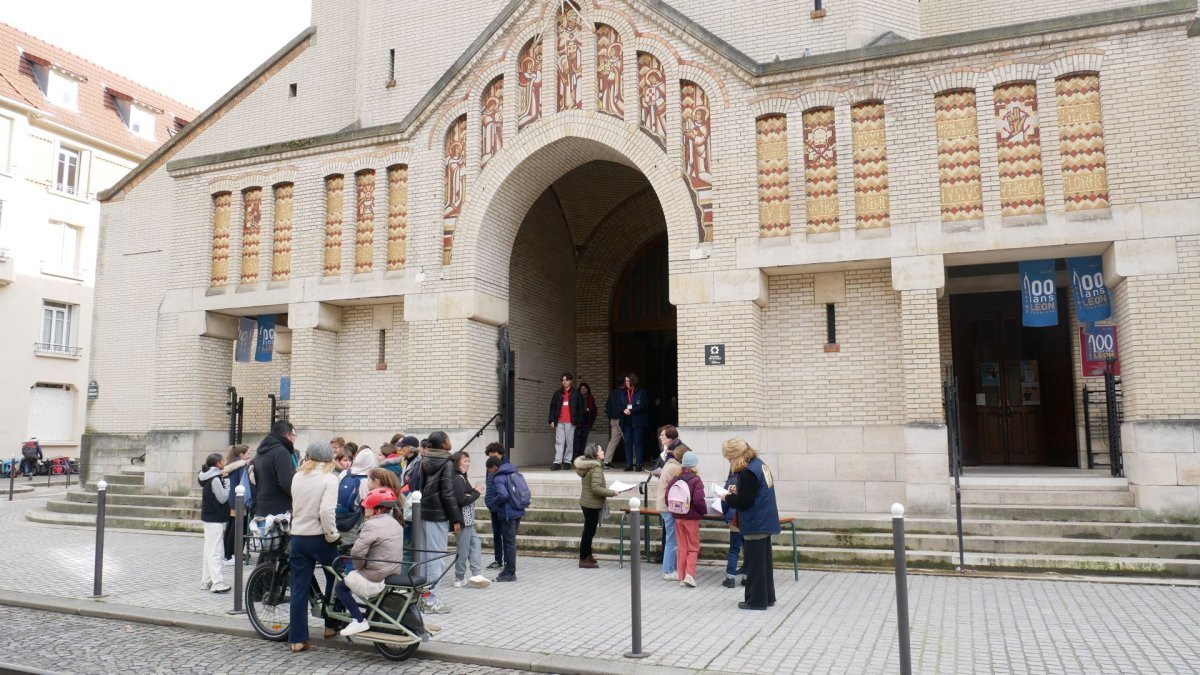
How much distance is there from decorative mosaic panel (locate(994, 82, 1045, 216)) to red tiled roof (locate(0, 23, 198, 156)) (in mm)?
31802

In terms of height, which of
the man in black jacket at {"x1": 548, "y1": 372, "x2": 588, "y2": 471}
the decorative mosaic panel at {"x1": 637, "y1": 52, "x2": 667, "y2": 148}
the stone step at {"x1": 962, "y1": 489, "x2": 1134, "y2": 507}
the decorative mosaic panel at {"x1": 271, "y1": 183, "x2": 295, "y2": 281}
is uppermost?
the decorative mosaic panel at {"x1": 637, "y1": 52, "x2": 667, "y2": 148}

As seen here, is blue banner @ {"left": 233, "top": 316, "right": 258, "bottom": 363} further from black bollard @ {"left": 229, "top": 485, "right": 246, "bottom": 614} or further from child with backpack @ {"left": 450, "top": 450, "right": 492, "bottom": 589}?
black bollard @ {"left": 229, "top": 485, "right": 246, "bottom": 614}

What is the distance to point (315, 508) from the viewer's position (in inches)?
272

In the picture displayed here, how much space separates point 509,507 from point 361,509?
1818 millimetres

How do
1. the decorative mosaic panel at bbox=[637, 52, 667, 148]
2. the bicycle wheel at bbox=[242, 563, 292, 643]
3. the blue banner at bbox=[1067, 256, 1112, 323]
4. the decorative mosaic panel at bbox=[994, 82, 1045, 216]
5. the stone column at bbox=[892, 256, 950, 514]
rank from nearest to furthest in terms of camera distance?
the bicycle wheel at bbox=[242, 563, 292, 643] < the stone column at bbox=[892, 256, 950, 514] < the decorative mosaic panel at bbox=[994, 82, 1045, 216] < the blue banner at bbox=[1067, 256, 1112, 323] < the decorative mosaic panel at bbox=[637, 52, 667, 148]

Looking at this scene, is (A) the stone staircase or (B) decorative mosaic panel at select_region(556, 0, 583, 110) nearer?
(A) the stone staircase

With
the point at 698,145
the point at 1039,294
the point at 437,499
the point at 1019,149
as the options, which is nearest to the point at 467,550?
the point at 437,499

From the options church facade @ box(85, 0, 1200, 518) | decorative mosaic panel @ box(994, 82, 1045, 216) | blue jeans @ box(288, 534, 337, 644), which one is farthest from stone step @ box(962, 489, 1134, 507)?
blue jeans @ box(288, 534, 337, 644)

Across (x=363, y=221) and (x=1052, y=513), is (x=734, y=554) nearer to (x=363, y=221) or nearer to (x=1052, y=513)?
(x=1052, y=513)

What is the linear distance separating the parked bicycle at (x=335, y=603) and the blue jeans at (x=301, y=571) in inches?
6.7

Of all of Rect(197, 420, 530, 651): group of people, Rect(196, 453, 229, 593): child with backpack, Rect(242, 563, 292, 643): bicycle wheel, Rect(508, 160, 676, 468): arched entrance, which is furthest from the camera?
Rect(508, 160, 676, 468): arched entrance

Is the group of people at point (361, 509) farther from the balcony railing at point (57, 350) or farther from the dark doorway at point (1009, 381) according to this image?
the balcony railing at point (57, 350)

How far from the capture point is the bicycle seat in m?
6.62

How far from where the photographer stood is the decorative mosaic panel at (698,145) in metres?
12.6
